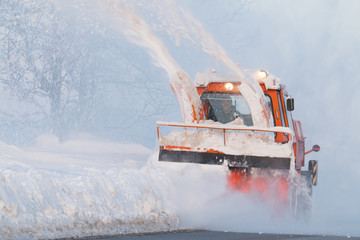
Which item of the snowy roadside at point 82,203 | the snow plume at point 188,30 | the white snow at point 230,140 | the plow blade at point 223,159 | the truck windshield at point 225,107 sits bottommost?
the snowy roadside at point 82,203

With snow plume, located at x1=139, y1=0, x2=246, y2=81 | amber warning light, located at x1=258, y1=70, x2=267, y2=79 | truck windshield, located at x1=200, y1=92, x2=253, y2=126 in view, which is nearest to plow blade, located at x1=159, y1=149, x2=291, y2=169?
snow plume, located at x1=139, y1=0, x2=246, y2=81

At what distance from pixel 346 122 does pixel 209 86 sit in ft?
53.1

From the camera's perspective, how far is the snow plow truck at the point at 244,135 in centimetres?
1105

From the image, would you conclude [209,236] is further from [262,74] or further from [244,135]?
[262,74]

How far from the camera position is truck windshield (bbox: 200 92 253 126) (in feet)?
42.3

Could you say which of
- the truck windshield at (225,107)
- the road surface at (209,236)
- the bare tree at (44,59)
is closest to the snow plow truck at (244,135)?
the truck windshield at (225,107)

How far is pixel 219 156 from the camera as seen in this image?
36.7 ft

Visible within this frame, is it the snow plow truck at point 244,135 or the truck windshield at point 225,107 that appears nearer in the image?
the snow plow truck at point 244,135

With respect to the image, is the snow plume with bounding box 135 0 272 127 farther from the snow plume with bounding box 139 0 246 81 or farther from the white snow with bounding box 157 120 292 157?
the white snow with bounding box 157 120 292 157

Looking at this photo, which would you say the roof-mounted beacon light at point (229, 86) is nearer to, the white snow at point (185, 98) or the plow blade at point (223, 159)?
the white snow at point (185, 98)

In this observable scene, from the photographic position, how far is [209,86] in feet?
43.5

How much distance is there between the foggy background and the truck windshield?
826cm

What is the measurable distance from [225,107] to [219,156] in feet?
6.81

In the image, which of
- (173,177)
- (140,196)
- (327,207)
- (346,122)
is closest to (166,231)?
(140,196)
